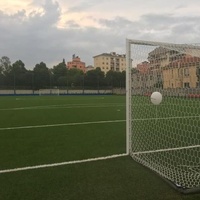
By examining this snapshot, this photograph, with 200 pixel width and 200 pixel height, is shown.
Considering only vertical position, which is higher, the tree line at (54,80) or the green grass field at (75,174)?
the tree line at (54,80)

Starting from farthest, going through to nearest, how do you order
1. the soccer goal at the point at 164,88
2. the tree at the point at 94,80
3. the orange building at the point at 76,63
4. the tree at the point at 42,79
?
the orange building at the point at 76,63 < the tree at the point at 94,80 < the tree at the point at 42,79 < the soccer goal at the point at 164,88

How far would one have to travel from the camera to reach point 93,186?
4016mm

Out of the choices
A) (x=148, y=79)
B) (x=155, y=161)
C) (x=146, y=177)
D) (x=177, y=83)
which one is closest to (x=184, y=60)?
(x=177, y=83)

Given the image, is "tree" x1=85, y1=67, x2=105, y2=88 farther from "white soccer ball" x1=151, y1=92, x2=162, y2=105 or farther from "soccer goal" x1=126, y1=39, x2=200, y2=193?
"white soccer ball" x1=151, y1=92, x2=162, y2=105

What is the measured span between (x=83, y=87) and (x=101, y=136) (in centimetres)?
4709

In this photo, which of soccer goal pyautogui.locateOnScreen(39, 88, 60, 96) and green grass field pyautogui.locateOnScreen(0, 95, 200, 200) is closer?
green grass field pyautogui.locateOnScreen(0, 95, 200, 200)

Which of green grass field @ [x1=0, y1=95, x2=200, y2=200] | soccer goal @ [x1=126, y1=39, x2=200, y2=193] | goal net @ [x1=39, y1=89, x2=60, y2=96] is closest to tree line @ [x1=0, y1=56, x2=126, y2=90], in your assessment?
goal net @ [x1=39, y1=89, x2=60, y2=96]

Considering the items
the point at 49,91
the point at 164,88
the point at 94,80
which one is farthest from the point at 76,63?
the point at 164,88

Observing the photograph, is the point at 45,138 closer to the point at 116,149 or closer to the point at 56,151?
the point at 56,151

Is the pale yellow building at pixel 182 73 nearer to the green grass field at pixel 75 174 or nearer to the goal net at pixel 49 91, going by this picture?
the green grass field at pixel 75 174

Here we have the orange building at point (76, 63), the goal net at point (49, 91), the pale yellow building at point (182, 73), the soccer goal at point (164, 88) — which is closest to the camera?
the soccer goal at point (164, 88)

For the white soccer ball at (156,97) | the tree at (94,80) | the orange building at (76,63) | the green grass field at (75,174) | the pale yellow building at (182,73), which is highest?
the orange building at (76,63)

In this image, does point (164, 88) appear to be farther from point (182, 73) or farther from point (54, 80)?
point (54, 80)

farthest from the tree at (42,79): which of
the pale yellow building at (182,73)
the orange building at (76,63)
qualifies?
the orange building at (76,63)
